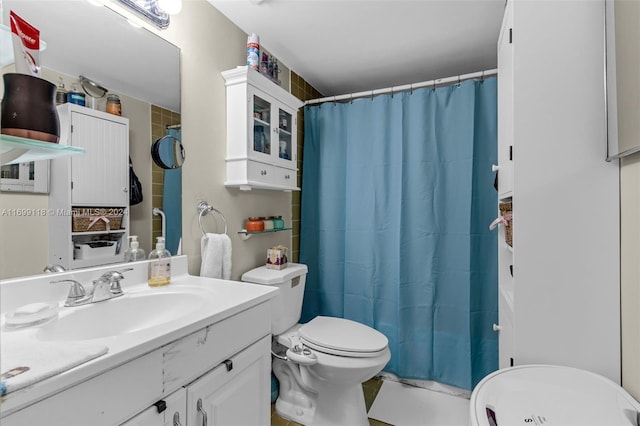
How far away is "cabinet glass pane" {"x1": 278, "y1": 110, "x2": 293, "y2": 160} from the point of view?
6.36ft

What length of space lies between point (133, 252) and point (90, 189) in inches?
10.8

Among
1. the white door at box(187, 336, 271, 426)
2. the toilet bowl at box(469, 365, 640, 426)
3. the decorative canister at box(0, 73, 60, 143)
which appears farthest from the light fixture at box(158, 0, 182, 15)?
the toilet bowl at box(469, 365, 640, 426)

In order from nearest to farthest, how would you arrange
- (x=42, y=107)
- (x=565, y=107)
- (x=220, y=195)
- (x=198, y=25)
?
1. (x=42, y=107)
2. (x=565, y=107)
3. (x=198, y=25)
4. (x=220, y=195)

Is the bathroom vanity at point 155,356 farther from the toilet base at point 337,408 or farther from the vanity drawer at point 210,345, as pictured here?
the toilet base at point 337,408

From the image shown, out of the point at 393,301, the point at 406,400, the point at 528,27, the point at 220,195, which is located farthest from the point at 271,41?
the point at 406,400

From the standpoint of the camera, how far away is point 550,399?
85 centimetres

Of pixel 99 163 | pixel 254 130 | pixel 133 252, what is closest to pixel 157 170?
pixel 99 163

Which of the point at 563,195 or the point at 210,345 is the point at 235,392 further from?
the point at 563,195

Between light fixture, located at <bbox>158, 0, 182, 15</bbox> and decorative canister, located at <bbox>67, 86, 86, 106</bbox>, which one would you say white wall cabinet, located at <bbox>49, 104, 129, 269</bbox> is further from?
light fixture, located at <bbox>158, 0, 182, 15</bbox>

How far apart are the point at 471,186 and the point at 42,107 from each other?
76.5 inches

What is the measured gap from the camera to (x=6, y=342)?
0.70 metres

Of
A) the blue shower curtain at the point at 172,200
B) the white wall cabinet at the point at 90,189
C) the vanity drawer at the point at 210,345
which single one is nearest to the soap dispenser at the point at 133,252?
the white wall cabinet at the point at 90,189

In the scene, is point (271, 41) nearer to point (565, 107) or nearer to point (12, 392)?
point (565, 107)

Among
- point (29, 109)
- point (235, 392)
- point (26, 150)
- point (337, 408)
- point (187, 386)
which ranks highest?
point (29, 109)
